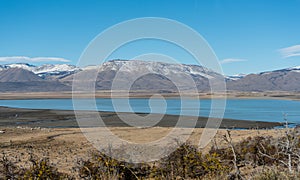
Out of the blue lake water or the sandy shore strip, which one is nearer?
the sandy shore strip

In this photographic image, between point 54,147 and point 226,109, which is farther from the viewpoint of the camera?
point 226,109

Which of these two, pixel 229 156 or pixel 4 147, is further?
pixel 4 147

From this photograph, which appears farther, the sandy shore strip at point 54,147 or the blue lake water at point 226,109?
the blue lake water at point 226,109

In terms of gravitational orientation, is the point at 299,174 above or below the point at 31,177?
above

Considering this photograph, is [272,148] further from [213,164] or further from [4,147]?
[4,147]

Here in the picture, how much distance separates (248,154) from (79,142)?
51.8 feet

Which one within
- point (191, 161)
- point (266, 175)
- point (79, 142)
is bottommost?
point (79, 142)

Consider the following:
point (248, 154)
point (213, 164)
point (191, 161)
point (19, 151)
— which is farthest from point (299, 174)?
point (19, 151)

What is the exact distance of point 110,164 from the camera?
871 centimetres

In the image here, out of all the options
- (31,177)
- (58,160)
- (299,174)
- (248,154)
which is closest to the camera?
(299,174)

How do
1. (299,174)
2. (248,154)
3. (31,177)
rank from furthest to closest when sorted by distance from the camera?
(248,154)
(31,177)
(299,174)

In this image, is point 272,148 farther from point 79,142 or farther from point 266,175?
point 79,142

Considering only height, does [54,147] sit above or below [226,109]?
above

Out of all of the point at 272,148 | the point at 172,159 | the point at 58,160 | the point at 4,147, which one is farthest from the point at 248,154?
the point at 4,147
